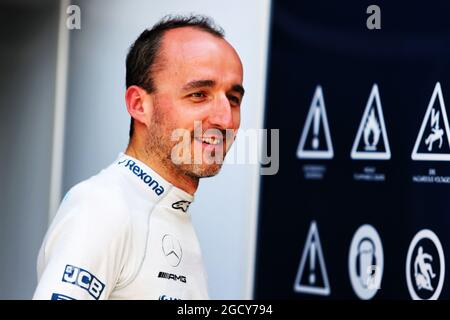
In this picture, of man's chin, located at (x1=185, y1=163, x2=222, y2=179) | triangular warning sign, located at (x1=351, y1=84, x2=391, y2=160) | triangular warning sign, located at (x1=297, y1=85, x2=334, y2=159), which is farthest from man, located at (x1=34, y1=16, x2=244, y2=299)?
triangular warning sign, located at (x1=297, y1=85, x2=334, y2=159)

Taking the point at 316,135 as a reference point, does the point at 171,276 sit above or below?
below

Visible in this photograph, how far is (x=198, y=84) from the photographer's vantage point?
196 cm

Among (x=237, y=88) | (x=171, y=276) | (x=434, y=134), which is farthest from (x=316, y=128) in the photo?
(x=171, y=276)

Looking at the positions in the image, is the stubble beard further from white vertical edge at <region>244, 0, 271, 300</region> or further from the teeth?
white vertical edge at <region>244, 0, 271, 300</region>

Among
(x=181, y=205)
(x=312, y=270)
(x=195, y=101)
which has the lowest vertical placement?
(x=312, y=270)

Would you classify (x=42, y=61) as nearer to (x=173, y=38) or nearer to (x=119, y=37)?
(x=119, y=37)

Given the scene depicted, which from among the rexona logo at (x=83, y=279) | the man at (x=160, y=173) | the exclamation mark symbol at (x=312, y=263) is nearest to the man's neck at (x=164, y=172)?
the man at (x=160, y=173)

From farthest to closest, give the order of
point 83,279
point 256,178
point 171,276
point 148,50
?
point 256,178 < point 148,50 < point 171,276 < point 83,279

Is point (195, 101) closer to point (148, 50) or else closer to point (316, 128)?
point (148, 50)

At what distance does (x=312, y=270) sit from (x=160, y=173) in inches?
41.8

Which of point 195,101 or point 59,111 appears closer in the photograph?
point 195,101

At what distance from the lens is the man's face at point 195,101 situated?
195 centimetres

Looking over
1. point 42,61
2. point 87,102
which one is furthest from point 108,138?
point 42,61
